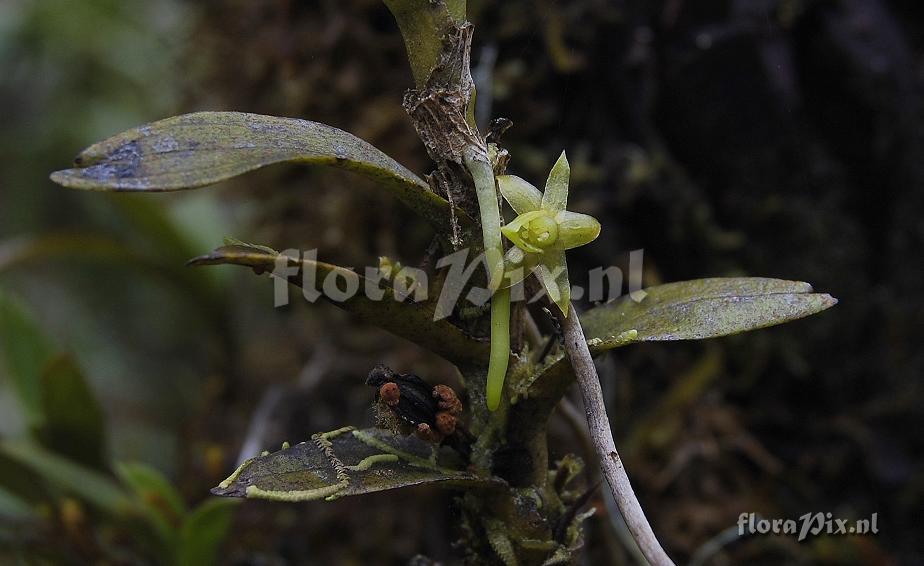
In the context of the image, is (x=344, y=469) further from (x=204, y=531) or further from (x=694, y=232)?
(x=694, y=232)

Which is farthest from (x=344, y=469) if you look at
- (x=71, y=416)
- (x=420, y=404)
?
(x=71, y=416)

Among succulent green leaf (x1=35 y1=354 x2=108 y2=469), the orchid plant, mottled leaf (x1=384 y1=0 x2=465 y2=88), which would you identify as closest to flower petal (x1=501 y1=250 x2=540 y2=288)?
the orchid plant

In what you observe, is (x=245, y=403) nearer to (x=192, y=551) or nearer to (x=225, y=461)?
(x=225, y=461)

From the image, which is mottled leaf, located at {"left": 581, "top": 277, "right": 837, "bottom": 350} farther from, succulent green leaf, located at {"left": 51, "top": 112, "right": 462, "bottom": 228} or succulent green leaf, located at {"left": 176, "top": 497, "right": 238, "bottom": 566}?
succulent green leaf, located at {"left": 176, "top": 497, "right": 238, "bottom": 566}

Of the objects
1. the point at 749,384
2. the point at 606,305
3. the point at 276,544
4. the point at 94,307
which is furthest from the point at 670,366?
the point at 94,307

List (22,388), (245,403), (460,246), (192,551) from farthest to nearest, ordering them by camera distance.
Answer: (245,403) < (22,388) < (192,551) < (460,246)

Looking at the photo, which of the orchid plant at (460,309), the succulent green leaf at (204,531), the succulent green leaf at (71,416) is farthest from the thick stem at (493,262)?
the succulent green leaf at (71,416)

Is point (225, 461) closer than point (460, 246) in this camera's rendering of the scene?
No
